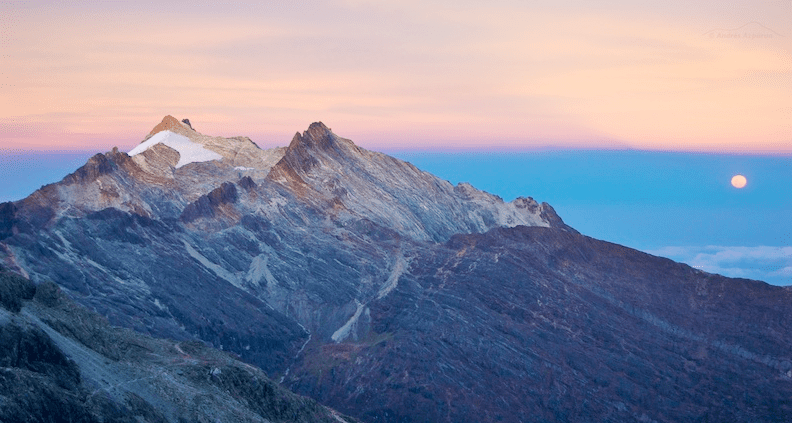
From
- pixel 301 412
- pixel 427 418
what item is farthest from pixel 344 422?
pixel 427 418

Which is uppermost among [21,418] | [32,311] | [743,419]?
[743,419]

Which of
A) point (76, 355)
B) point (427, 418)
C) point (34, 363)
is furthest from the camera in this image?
point (427, 418)

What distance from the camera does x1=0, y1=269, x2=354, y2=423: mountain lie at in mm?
108250

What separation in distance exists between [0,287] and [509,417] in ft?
344

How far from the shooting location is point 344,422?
159000mm

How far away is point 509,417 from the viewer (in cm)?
19962

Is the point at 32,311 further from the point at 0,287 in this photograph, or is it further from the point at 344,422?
the point at 344,422

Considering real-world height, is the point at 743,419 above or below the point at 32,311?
above

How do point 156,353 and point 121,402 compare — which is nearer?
point 121,402

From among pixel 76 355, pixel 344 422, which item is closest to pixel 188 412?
pixel 76 355

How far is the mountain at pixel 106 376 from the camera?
355ft

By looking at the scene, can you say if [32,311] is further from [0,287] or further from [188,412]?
[188,412]

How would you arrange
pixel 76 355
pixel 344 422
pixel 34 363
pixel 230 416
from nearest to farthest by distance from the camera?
pixel 34 363
pixel 76 355
pixel 230 416
pixel 344 422

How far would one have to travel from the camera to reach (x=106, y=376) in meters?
123
